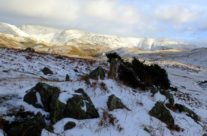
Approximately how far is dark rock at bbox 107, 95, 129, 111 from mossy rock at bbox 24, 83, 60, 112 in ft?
6.27

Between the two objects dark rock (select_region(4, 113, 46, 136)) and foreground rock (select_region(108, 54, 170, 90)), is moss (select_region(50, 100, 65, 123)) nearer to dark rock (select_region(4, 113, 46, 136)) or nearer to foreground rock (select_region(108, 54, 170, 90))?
dark rock (select_region(4, 113, 46, 136))

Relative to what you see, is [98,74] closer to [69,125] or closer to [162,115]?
[162,115]

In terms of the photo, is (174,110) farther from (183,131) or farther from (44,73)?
(44,73)

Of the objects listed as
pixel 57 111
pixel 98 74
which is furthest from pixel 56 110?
pixel 98 74

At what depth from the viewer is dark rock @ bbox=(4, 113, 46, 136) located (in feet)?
31.1

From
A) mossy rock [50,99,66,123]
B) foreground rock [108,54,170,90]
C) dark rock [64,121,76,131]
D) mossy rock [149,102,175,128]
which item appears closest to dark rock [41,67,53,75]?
foreground rock [108,54,170,90]

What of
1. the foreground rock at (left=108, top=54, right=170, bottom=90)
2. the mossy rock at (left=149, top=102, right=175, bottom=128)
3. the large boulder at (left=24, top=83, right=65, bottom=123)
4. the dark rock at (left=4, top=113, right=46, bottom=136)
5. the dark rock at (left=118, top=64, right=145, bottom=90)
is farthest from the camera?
the dark rock at (left=118, top=64, right=145, bottom=90)

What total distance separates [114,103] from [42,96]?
2.55 metres

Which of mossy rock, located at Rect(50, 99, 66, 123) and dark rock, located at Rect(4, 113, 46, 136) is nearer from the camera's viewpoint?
dark rock, located at Rect(4, 113, 46, 136)

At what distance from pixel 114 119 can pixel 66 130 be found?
72.2 inches

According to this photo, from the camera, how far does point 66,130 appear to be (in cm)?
1055

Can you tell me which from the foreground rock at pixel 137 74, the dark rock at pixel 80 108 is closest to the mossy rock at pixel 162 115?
the dark rock at pixel 80 108

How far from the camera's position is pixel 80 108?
454 inches

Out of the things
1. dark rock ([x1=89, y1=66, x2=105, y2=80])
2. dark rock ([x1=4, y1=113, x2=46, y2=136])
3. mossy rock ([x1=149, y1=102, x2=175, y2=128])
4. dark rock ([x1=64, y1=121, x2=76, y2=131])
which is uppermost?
dark rock ([x1=89, y1=66, x2=105, y2=80])
